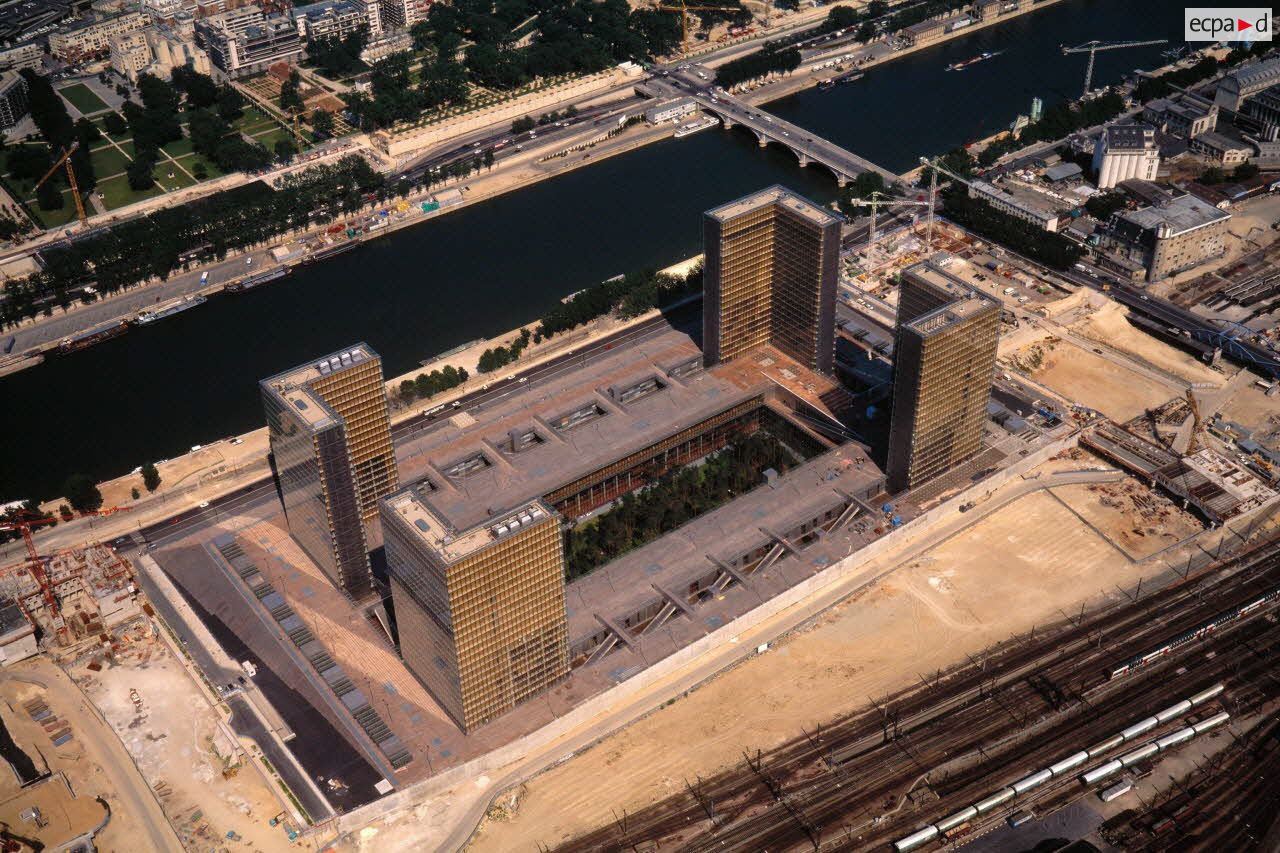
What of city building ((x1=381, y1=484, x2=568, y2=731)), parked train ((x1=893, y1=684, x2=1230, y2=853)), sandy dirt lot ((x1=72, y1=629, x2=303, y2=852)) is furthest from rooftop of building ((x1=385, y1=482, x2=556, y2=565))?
parked train ((x1=893, y1=684, x2=1230, y2=853))

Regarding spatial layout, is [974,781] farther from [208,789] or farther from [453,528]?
[208,789]

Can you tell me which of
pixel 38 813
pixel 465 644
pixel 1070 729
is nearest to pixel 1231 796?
pixel 1070 729

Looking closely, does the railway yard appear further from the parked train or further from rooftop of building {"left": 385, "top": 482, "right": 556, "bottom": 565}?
rooftop of building {"left": 385, "top": 482, "right": 556, "bottom": 565}

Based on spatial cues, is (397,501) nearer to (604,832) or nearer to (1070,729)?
(604,832)

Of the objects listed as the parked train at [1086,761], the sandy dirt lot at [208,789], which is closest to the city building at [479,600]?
the sandy dirt lot at [208,789]

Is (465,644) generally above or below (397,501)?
below

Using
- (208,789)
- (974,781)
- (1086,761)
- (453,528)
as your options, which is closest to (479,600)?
(453,528)
